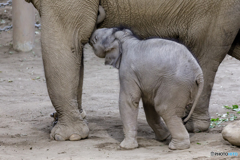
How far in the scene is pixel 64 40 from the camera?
4.33 metres

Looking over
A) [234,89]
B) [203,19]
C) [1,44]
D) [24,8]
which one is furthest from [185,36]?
[1,44]

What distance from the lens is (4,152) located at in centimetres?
397

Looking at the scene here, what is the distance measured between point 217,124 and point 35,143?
222 cm

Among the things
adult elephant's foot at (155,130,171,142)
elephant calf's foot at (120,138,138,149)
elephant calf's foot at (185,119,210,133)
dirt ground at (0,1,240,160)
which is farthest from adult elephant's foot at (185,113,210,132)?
elephant calf's foot at (120,138,138,149)

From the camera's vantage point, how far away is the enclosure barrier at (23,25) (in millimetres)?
10812

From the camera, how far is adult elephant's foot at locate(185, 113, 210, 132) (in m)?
4.73

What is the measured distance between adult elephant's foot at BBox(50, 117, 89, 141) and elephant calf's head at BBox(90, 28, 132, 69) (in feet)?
2.59

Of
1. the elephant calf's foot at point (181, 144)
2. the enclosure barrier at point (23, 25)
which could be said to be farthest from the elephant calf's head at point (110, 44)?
the enclosure barrier at point (23, 25)

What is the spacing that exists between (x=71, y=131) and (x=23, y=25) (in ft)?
23.1

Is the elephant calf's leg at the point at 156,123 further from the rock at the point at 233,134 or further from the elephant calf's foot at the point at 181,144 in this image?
→ the rock at the point at 233,134

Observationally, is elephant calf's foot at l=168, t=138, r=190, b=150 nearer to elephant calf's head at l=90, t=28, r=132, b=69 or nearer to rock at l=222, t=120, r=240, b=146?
rock at l=222, t=120, r=240, b=146

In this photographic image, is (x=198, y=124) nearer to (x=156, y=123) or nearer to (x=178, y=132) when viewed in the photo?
(x=156, y=123)

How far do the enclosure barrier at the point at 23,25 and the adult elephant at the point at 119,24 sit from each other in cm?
660

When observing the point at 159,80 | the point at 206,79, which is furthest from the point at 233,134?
the point at 206,79
